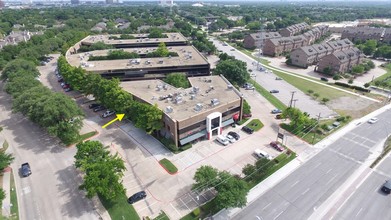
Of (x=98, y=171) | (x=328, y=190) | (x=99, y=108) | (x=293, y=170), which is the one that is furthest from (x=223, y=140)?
(x=99, y=108)

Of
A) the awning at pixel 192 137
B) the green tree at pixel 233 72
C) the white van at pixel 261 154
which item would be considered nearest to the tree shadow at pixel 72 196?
the awning at pixel 192 137

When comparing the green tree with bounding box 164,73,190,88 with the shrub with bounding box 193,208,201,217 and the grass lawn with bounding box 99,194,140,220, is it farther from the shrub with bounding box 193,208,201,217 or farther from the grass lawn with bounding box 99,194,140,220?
the shrub with bounding box 193,208,201,217

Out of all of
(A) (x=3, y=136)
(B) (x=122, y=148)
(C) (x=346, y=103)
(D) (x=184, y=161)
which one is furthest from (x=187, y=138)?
(C) (x=346, y=103)

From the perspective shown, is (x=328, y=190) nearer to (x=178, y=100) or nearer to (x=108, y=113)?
(x=178, y=100)

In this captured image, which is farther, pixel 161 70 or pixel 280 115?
pixel 161 70

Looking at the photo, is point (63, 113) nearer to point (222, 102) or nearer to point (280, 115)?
point (222, 102)

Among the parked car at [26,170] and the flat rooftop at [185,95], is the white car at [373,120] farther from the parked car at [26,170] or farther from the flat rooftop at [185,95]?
the parked car at [26,170]
